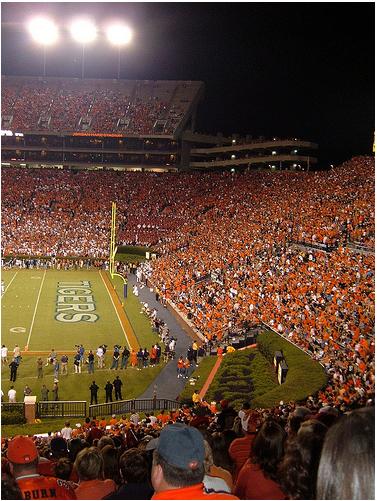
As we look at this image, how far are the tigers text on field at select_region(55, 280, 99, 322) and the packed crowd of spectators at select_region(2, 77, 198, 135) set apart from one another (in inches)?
1236

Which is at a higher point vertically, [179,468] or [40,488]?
[179,468]

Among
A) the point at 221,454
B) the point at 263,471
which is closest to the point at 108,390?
the point at 221,454

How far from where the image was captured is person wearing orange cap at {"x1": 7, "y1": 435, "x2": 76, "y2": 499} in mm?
3211

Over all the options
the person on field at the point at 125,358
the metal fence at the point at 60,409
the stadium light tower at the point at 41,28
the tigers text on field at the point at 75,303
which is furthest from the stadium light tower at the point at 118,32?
the tigers text on field at the point at 75,303

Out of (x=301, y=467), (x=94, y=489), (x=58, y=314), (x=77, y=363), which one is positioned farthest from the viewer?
(x=58, y=314)

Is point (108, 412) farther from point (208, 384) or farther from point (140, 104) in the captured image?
point (140, 104)

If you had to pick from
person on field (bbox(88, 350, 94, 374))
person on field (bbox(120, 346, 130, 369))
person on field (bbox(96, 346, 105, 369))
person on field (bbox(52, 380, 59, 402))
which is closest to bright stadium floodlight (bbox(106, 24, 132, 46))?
person on field (bbox(52, 380, 59, 402))

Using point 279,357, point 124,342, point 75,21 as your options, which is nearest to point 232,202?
point 124,342

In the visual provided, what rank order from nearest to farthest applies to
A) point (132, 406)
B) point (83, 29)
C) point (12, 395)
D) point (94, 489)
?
point (94, 489) < point (83, 29) < point (12, 395) < point (132, 406)

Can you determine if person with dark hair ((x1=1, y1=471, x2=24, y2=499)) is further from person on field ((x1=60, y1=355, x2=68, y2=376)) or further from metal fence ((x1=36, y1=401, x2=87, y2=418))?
person on field ((x1=60, y1=355, x2=68, y2=376))

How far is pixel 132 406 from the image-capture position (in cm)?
1420

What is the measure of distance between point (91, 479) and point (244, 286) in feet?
66.0

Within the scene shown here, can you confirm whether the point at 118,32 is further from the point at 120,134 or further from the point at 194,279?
the point at 120,134

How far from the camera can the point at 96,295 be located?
29.0m
